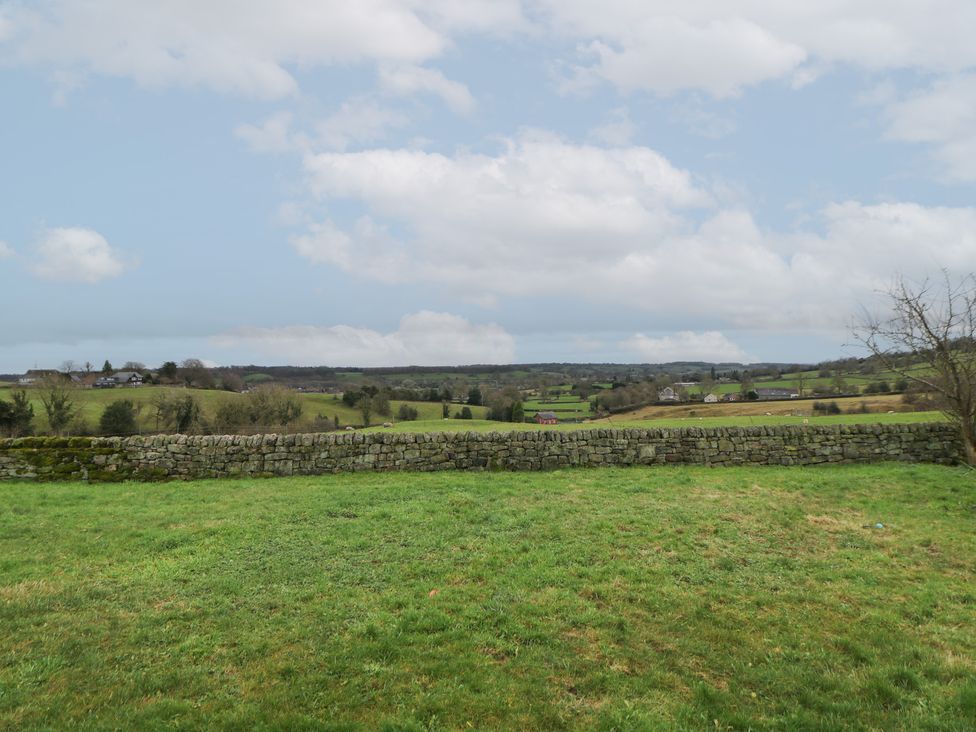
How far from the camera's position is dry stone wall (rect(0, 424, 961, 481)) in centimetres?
1400

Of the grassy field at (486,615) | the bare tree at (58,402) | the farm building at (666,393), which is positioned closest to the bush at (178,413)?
the bare tree at (58,402)

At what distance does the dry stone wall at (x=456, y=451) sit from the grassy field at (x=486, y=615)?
12.0ft

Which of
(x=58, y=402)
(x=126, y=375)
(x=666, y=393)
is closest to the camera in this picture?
(x=58, y=402)

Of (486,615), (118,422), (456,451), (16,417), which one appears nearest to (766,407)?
(456,451)

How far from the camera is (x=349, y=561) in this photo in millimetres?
7340

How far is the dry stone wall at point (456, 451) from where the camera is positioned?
14000 millimetres

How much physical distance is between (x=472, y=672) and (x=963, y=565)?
7.54 m

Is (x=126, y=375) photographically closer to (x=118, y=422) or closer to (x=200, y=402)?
(x=200, y=402)

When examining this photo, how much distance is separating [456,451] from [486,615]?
8991 mm

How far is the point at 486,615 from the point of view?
573 cm

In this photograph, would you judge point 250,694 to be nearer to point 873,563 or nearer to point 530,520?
point 530,520

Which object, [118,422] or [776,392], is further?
[776,392]

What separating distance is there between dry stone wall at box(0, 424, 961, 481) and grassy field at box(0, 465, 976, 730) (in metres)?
3.67

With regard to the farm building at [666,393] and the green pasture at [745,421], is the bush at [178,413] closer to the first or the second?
the green pasture at [745,421]
